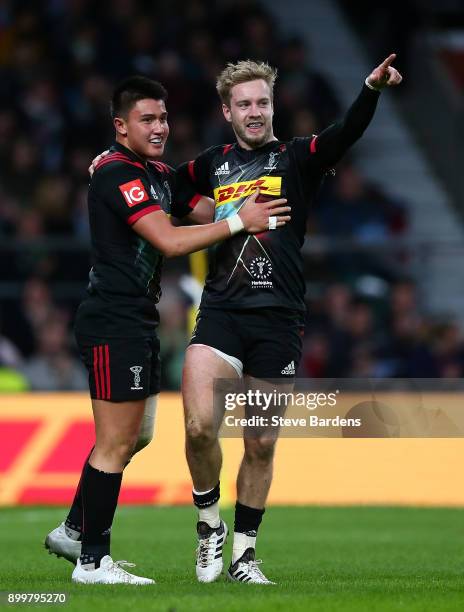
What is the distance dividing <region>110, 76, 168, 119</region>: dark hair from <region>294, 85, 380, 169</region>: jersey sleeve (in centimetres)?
79

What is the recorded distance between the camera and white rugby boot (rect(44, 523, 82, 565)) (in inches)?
300

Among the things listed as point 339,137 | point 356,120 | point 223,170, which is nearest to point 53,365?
point 223,170

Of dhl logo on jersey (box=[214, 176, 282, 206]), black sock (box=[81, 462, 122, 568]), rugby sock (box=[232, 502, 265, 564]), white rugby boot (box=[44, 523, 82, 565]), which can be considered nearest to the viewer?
black sock (box=[81, 462, 122, 568])

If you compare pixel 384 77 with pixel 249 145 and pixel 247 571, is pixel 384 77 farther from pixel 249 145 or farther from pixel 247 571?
pixel 247 571

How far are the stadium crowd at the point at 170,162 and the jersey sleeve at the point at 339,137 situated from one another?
7.62 metres

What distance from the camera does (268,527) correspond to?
37.6 feet

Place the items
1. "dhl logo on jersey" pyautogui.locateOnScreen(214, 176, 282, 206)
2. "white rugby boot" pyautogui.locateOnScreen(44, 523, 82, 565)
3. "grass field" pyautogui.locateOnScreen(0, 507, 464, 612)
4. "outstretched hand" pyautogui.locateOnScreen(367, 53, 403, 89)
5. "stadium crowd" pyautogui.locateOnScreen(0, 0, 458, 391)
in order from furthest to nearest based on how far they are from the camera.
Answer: "stadium crowd" pyautogui.locateOnScreen(0, 0, 458, 391), "white rugby boot" pyautogui.locateOnScreen(44, 523, 82, 565), "dhl logo on jersey" pyautogui.locateOnScreen(214, 176, 282, 206), "outstretched hand" pyautogui.locateOnScreen(367, 53, 403, 89), "grass field" pyautogui.locateOnScreen(0, 507, 464, 612)

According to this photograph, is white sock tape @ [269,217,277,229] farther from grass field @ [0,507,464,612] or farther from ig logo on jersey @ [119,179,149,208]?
grass field @ [0,507,464,612]

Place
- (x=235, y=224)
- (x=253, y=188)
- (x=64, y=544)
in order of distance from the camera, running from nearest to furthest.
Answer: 1. (x=235, y=224)
2. (x=253, y=188)
3. (x=64, y=544)

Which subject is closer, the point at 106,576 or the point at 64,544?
the point at 106,576

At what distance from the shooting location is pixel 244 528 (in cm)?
741

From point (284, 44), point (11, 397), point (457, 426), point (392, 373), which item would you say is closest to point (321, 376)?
point (392, 373)

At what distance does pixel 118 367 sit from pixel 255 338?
2.43ft

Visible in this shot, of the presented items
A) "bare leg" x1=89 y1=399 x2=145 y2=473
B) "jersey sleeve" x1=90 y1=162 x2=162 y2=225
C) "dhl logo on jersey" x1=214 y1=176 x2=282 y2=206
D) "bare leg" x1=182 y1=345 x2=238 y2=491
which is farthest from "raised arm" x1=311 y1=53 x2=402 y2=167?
"bare leg" x1=89 y1=399 x2=145 y2=473
